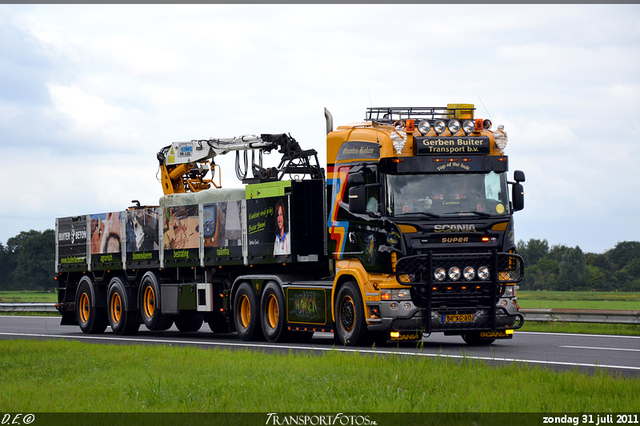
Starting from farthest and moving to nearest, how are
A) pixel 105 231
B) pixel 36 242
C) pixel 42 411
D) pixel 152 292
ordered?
1. pixel 36 242
2. pixel 105 231
3. pixel 152 292
4. pixel 42 411

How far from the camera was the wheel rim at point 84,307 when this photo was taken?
26592 mm

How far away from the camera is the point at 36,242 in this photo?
125m

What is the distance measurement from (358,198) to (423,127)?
5.87ft

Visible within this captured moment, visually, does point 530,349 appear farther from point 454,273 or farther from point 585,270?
point 585,270

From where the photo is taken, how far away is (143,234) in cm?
2441

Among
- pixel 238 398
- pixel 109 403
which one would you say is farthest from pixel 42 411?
pixel 238 398

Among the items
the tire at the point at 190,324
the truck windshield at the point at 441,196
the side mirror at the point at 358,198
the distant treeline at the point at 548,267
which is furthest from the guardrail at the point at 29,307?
the distant treeline at the point at 548,267

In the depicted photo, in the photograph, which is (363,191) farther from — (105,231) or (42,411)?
(105,231)

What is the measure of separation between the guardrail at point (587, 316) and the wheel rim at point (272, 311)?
8760mm

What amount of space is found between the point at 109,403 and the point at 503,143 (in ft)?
31.5

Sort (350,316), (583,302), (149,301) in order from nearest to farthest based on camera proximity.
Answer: (350,316)
(149,301)
(583,302)

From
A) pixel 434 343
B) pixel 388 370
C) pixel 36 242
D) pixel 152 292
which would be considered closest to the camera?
pixel 388 370

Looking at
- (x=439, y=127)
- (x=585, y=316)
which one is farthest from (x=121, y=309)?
(x=585, y=316)

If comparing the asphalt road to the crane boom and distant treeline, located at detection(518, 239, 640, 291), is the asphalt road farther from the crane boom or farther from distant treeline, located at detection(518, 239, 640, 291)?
distant treeline, located at detection(518, 239, 640, 291)
